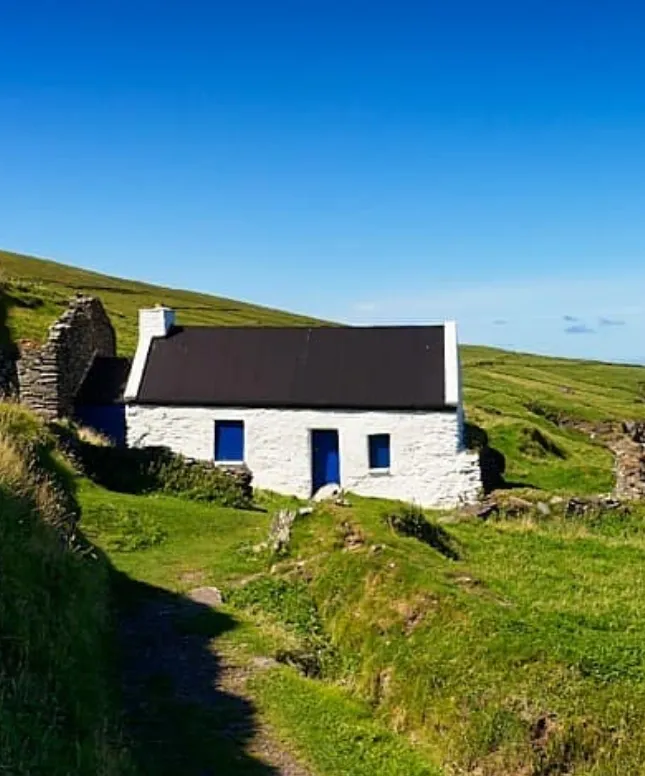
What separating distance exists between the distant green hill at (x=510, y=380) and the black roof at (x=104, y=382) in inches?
274

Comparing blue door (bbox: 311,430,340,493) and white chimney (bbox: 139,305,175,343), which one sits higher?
white chimney (bbox: 139,305,175,343)

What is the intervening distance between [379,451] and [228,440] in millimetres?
6320

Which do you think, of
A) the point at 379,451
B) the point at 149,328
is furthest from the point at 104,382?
the point at 379,451

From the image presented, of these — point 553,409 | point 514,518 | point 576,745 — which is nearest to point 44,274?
point 553,409

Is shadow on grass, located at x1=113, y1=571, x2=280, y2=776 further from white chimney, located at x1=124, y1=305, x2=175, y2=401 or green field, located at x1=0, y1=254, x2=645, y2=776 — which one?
white chimney, located at x1=124, y1=305, x2=175, y2=401

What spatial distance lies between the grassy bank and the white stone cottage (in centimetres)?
2176

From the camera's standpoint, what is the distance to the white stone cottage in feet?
123

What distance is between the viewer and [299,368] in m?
40.8

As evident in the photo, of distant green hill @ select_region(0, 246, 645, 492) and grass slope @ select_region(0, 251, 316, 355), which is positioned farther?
grass slope @ select_region(0, 251, 316, 355)

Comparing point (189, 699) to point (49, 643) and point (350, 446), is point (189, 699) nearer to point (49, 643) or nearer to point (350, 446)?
point (49, 643)

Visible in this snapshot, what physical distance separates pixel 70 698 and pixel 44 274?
116 m

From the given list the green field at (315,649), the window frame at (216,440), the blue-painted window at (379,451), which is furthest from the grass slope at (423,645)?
the window frame at (216,440)

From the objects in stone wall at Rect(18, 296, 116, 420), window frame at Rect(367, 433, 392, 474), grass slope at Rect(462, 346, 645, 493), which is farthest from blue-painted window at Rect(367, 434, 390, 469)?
stone wall at Rect(18, 296, 116, 420)

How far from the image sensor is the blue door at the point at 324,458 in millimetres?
38594
